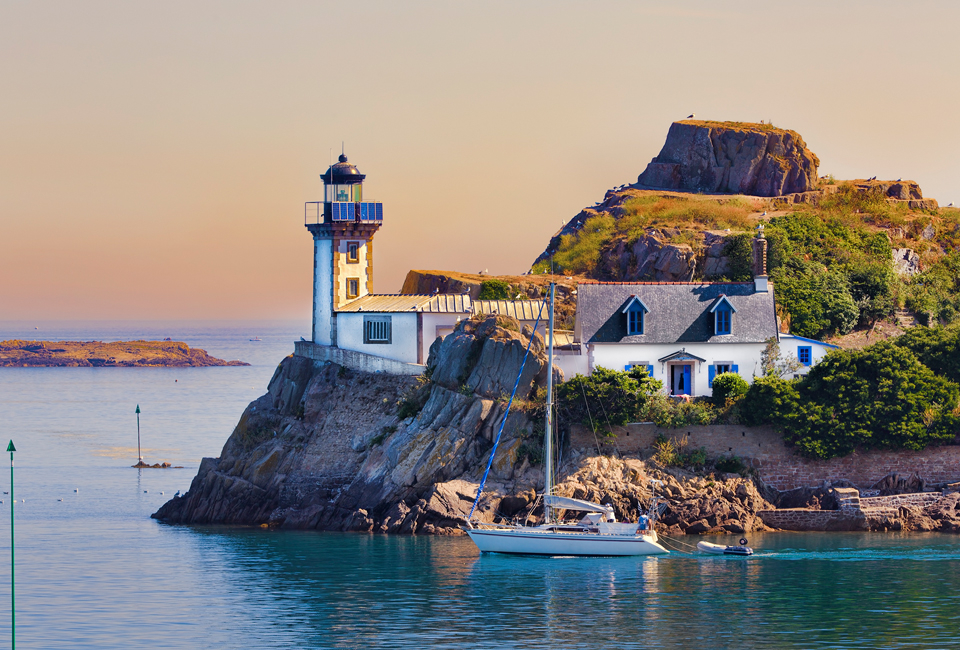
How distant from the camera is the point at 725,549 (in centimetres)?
5322

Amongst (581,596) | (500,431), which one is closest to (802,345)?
Answer: (500,431)

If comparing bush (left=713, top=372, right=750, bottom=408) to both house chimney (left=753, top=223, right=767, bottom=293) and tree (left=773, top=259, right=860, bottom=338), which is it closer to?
house chimney (left=753, top=223, right=767, bottom=293)

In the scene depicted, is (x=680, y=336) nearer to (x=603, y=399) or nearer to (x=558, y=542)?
(x=603, y=399)

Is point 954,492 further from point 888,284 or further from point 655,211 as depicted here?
point 655,211

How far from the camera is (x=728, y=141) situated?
302ft

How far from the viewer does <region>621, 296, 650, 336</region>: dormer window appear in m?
64.1

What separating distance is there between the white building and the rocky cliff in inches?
81.4

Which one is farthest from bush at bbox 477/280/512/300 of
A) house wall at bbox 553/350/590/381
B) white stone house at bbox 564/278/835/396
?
house wall at bbox 553/350/590/381

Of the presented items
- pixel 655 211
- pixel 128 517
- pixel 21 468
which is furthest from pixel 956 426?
pixel 21 468

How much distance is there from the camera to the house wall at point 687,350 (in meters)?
63.7

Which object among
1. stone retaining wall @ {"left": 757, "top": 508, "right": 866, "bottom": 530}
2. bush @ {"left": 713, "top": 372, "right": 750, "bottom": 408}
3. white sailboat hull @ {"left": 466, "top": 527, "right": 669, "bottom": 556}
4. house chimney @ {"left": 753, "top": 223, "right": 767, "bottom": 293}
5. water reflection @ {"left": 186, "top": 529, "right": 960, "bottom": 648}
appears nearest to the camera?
water reflection @ {"left": 186, "top": 529, "right": 960, "bottom": 648}

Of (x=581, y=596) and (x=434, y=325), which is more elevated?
(x=434, y=325)

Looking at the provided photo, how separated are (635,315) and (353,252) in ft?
61.7

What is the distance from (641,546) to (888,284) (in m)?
28.1
